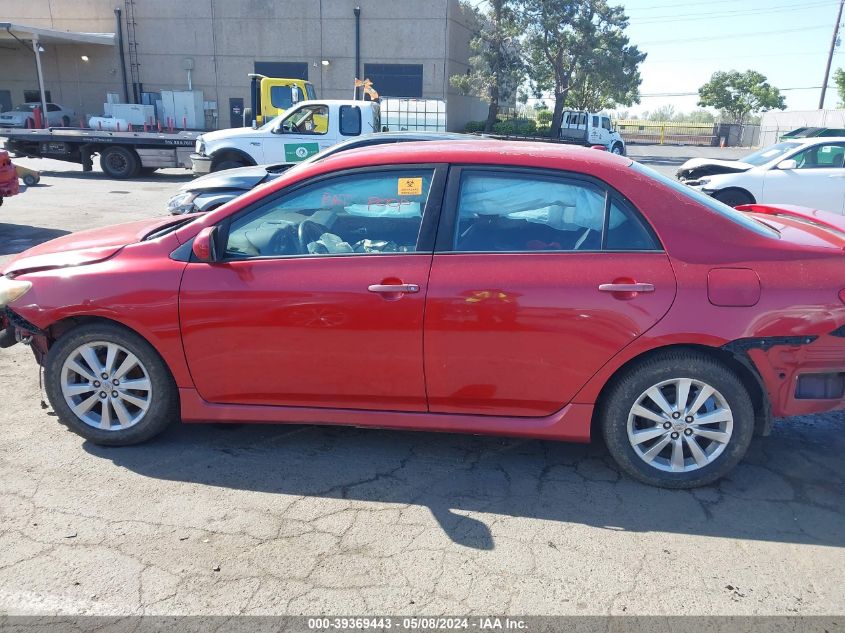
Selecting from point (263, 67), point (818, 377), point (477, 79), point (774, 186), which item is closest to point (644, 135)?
point (477, 79)

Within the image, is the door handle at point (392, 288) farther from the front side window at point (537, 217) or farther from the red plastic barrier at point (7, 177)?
the red plastic barrier at point (7, 177)

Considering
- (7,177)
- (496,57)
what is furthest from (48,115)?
(7,177)

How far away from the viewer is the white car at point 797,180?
1027cm

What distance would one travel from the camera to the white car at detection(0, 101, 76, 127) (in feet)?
101

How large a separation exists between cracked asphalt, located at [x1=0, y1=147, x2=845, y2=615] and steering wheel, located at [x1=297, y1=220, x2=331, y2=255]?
47.7 inches

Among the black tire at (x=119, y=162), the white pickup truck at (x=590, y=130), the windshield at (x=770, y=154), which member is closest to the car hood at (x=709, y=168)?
the windshield at (x=770, y=154)

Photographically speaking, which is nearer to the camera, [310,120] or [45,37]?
[310,120]

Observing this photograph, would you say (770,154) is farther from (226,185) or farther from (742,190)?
(226,185)

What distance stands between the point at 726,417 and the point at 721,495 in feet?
1.41

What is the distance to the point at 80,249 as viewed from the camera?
3.93 m

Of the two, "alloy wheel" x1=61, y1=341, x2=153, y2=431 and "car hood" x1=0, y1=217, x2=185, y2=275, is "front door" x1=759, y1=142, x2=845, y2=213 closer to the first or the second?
"car hood" x1=0, y1=217, x2=185, y2=275

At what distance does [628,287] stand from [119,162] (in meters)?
18.3

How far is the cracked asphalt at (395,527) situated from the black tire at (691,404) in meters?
0.11

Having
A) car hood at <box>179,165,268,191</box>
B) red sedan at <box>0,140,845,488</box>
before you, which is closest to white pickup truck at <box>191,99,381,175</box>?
car hood at <box>179,165,268,191</box>
